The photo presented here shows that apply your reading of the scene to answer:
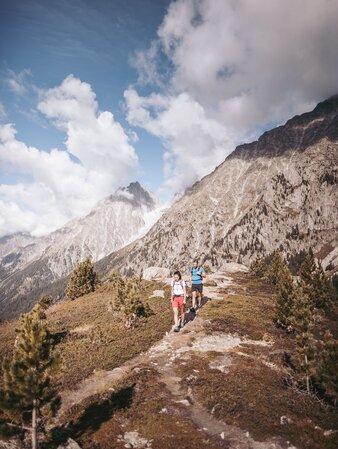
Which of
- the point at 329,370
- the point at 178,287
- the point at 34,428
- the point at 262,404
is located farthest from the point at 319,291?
the point at 34,428

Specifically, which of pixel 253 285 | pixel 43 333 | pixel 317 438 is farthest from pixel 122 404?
pixel 253 285

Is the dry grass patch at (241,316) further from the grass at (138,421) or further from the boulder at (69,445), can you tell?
the boulder at (69,445)

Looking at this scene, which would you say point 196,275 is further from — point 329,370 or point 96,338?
point 329,370

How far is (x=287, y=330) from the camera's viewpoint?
24172 millimetres

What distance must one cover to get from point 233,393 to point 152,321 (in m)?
14.6

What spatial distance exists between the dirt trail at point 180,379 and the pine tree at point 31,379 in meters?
3.25

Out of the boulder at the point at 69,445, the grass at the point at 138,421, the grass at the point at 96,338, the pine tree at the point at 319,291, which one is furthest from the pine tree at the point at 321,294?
the boulder at the point at 69,445

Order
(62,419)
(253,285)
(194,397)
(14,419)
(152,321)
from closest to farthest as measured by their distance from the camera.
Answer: (14,419)
(62,419)
(194,397)
(152,321)
(253,285)

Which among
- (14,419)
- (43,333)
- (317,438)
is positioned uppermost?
(43,333)

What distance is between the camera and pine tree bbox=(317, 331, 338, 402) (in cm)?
1260

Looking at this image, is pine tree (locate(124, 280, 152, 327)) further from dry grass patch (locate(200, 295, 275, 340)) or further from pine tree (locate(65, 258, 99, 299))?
pine tree (locate(65, 258, 99, 299))

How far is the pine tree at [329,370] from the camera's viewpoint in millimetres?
12602

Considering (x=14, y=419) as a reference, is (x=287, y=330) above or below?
below

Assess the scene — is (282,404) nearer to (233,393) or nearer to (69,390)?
(233,393)
